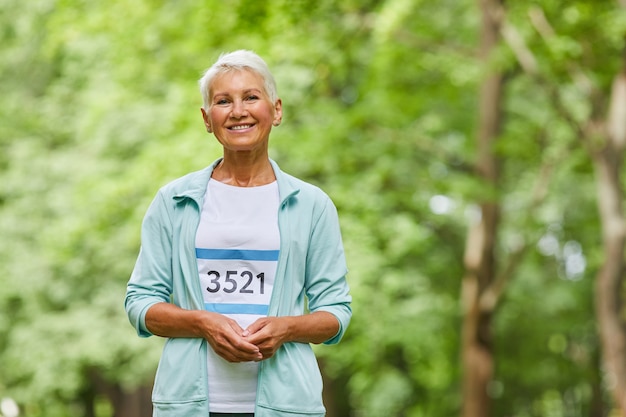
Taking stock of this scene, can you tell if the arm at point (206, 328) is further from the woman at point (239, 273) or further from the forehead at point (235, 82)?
the forehead at point (235, 82)

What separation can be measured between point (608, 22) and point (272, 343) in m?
9.06

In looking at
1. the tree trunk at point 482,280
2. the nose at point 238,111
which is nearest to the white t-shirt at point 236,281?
the nose at point 238,111

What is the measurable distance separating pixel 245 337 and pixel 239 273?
0.20m

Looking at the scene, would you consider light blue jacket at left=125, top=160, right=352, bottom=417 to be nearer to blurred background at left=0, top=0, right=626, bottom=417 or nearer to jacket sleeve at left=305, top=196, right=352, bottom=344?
jacket sleeve at left=305, top=196, right=352, bottom=344

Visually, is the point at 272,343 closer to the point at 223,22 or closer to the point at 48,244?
the point at 223,22

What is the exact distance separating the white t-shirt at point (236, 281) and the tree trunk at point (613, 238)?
9.28 m

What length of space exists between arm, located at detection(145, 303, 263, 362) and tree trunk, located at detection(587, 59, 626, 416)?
9.39 metres

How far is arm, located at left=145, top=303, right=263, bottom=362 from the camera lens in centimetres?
243

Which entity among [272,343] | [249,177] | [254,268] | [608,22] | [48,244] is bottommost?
[272,343]

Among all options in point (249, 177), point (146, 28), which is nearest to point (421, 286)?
point (146, 28)

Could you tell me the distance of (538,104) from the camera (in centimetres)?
1862

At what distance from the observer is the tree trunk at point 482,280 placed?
48.2 ft

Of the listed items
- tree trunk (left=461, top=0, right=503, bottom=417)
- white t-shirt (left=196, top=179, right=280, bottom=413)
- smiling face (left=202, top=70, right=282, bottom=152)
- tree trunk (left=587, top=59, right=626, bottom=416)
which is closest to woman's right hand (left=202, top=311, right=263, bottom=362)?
white t-shirt (left=196, top=179, right=280, bottom=413)

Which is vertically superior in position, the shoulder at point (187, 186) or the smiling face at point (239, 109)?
the smiling face at point (239, 109)
